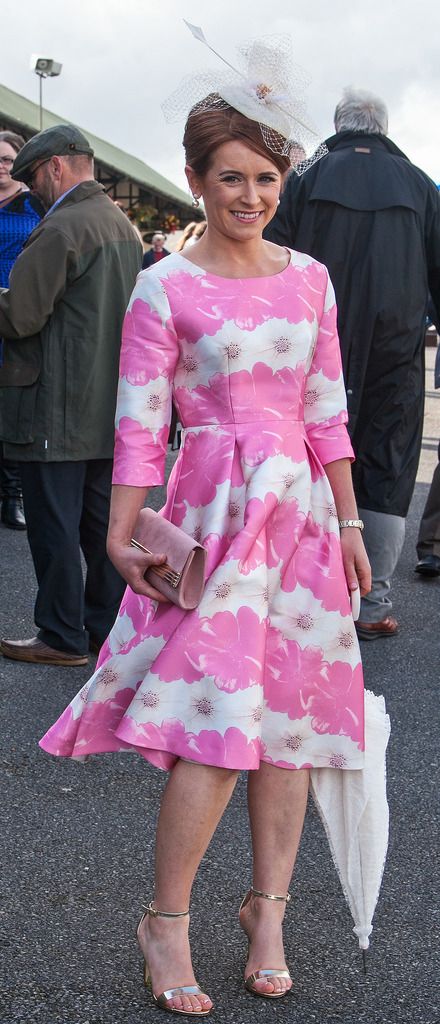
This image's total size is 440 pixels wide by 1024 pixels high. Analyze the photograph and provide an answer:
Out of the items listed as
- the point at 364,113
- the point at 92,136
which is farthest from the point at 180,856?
the point at 92,136

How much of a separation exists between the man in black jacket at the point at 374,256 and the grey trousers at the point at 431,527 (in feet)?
4.49

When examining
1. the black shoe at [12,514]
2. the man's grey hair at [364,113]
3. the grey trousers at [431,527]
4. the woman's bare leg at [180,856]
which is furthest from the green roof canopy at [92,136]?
the woman's bare leg at [180,856]

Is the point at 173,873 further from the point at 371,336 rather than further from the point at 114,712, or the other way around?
the point at 371,336

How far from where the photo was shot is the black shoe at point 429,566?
6.57m

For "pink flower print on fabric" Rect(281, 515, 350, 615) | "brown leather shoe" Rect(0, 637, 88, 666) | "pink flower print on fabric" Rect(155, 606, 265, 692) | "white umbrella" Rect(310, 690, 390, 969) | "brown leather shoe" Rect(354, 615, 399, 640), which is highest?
"pink flower print on fabric" Rect(281, 515, 350, 615)

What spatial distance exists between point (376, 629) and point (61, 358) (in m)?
1.76

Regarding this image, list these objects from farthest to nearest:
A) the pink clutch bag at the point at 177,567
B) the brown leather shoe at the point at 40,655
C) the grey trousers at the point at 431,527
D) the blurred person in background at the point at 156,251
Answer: the blurred person in background at the point at 156,251, the grey trousers at the point at 431,527, the brown leather shoe at the point at 40,655, the pink clutch bag at the point at 177,567

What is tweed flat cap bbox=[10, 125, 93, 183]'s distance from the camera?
461cm

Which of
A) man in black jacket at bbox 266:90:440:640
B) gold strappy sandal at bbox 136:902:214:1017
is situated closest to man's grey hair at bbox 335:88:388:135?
man in black jacket at bbox 266:90:440:640

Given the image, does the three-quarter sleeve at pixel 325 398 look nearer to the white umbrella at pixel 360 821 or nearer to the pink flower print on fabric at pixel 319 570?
the pink flower print on fabric at pixel 319 570

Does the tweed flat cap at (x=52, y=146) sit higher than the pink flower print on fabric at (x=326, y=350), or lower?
higher

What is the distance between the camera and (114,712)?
101 inches

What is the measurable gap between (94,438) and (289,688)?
2.35 meters

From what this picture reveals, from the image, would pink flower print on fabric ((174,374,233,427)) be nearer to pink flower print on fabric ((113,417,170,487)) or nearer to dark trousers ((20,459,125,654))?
pink flower print on fabric ((113,417,170,487))
